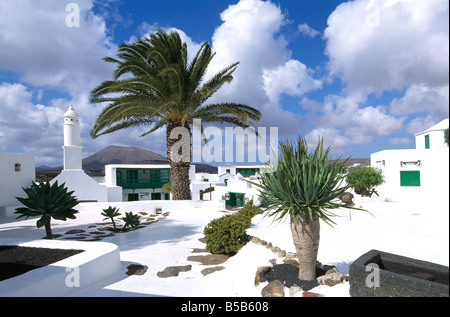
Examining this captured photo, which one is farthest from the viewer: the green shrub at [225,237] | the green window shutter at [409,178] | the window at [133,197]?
the window at [133,197]

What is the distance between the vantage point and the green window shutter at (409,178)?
62.8 feet

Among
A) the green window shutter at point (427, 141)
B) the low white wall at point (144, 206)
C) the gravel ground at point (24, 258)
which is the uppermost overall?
the green window shutter at point (427, 141)

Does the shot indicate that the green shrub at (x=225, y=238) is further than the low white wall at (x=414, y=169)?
No

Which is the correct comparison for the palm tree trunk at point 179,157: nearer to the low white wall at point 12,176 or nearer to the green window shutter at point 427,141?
the low white wall at point 12,176

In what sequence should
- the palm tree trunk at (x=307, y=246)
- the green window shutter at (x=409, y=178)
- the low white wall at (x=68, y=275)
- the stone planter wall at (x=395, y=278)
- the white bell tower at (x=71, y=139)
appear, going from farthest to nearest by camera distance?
1. the green window shutter at (x=409, y=178)
2. the white bell tower at (x=71, y=139)
3. the palm tree trunk at (x=307, y=246)
4. the low white wall at (x=68, y=275)
5. the stone planter wall at (x=395, y=278)

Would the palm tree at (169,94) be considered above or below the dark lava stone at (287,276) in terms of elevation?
above

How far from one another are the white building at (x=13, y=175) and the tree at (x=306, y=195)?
16.2 meters

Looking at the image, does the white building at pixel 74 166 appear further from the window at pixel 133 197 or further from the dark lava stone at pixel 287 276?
the dark lava stone at pixel 287 276

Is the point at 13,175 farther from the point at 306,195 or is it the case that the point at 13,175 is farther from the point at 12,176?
the point at 306,195

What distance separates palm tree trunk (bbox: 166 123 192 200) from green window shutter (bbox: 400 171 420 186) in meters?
16.0

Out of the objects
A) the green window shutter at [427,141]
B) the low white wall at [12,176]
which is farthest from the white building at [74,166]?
the green window shutter at [427,141]

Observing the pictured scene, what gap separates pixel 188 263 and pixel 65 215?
3.71 meters

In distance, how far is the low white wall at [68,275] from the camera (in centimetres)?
371

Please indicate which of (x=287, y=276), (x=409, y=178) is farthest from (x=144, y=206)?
(x=409, y=178)
